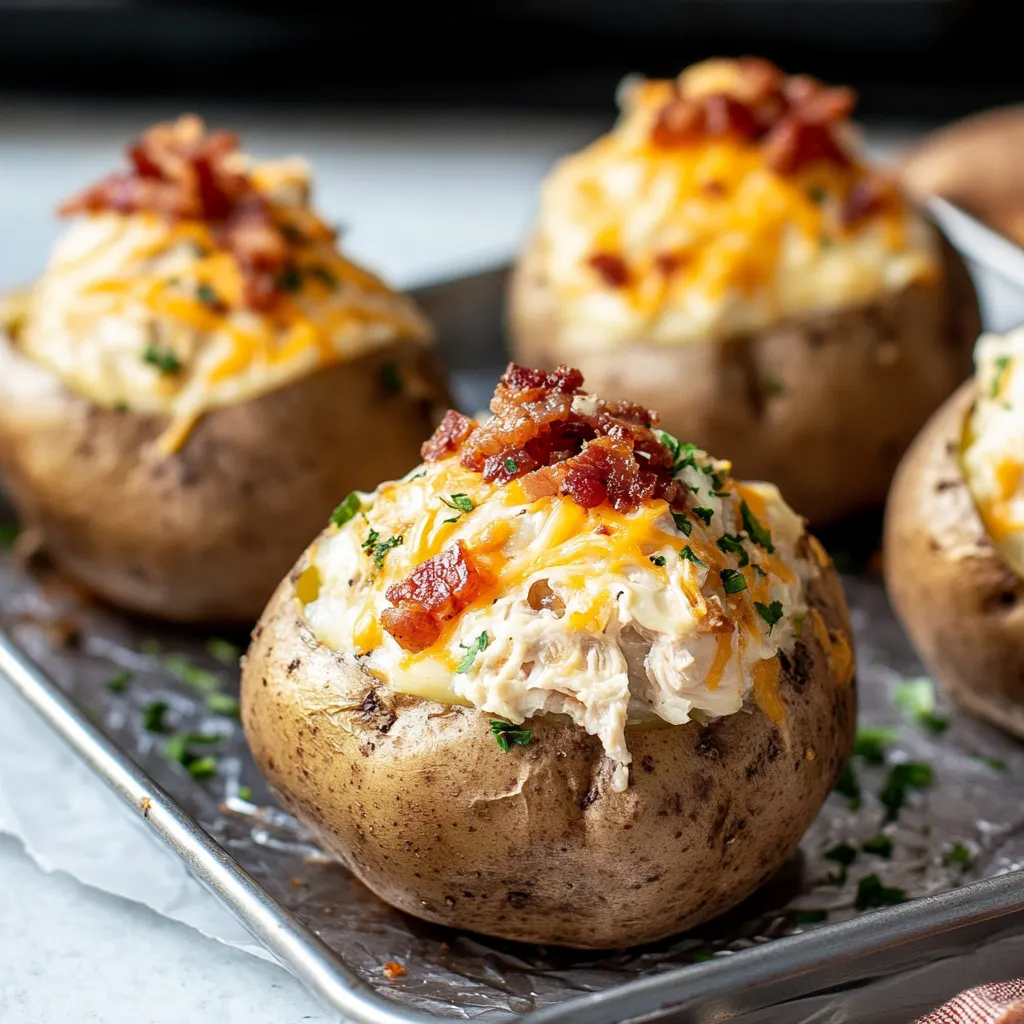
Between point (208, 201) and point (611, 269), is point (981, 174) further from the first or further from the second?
point (208, 201)

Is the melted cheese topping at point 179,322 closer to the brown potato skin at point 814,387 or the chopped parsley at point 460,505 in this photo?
the brown potato skin at point 814,387

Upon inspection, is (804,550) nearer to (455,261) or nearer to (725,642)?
(725,642)

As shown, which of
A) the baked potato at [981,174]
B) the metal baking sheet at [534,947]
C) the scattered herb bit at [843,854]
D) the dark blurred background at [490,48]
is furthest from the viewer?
the dark blurred background at [490,48]

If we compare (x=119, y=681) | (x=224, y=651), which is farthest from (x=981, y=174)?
(x=119, y=681)

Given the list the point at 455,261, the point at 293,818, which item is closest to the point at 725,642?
the point at 293,818

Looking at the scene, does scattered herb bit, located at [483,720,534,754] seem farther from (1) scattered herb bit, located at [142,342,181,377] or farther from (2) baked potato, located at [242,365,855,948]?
(1) scattered herb bit, located at [142,342,181,377]

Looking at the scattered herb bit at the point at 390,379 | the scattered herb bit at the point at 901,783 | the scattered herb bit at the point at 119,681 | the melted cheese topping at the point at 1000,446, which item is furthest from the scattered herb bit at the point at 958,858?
the scattered herb bit at the point at 119,681
